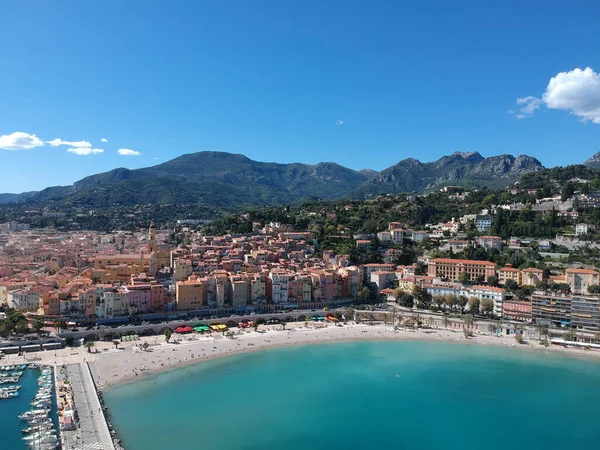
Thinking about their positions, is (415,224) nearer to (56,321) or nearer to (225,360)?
(225,360)

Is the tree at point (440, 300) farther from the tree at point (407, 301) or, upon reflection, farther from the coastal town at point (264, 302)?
the tree at point (407, 301)

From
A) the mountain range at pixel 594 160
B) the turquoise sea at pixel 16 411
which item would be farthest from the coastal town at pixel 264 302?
the mountain range at pixel 594 160

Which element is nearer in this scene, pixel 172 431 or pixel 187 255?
pixel 172 431

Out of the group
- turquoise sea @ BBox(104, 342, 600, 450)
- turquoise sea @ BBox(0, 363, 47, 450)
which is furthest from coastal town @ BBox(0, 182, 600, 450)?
turquoise sea @ BBox(104, 342, 600, 450)

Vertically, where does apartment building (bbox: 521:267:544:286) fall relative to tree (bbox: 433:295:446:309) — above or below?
above

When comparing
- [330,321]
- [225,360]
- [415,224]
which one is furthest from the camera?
[415,224]

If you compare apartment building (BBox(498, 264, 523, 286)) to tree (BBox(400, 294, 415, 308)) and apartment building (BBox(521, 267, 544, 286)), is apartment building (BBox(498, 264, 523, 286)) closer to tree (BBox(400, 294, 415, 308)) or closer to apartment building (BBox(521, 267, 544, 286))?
apartment building (BBox(521, 267, 544, 286))

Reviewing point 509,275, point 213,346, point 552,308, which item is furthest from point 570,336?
point 213,346

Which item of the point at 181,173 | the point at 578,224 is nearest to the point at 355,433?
the point at 578,224

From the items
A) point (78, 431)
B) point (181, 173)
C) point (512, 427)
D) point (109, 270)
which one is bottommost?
point (512, 427)
